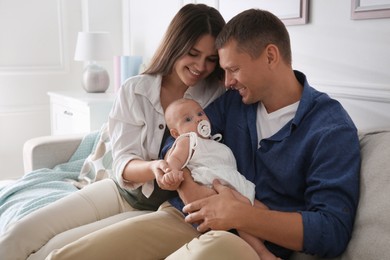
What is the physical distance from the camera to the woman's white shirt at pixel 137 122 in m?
1.66

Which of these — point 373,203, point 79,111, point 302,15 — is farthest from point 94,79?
point 373,203

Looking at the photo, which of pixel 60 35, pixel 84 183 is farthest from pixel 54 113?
pixel 84 183

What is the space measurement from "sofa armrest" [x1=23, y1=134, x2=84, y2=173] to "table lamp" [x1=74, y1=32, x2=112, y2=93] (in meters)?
0.88

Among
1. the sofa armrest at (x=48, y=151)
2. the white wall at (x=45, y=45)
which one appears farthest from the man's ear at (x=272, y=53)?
the white wall at (x=45, y=45)

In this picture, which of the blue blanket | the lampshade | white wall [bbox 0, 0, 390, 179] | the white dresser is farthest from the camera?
white wall [bbox 0, 0, 390, 179]

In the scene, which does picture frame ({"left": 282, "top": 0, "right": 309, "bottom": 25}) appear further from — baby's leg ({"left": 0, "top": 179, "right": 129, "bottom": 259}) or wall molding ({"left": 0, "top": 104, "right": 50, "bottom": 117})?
wall molding ({"left": 0, "top": 104, "right": 50, "bottom": 117})

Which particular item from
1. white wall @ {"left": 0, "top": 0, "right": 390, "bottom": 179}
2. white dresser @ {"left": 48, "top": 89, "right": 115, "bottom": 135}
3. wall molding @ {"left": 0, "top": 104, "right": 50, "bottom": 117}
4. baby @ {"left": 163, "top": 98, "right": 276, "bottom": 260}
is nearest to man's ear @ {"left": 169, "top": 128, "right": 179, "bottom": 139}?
baby @ {"left": 163, "top": 98, "right": 276, "bottom": 260}

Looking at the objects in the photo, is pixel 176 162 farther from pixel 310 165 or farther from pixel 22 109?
pixel 22 109

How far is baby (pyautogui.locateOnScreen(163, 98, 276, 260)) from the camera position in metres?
1.35

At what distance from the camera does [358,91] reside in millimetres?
1746

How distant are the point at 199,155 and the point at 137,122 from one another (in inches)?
14.0

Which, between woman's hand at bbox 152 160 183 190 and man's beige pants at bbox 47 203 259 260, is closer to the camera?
man's beige pants at bbox 47 203 259 260

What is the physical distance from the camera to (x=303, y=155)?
1296 millimetres

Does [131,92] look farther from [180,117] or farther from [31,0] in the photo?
[31,0]
